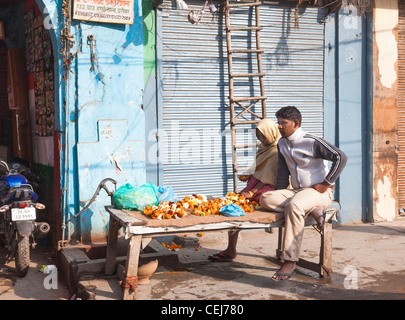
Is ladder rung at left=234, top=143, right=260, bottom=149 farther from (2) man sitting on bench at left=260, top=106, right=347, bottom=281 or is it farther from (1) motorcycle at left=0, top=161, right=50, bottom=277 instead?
(1) motorcycle at left=0, top=161, right=50, bottom=277

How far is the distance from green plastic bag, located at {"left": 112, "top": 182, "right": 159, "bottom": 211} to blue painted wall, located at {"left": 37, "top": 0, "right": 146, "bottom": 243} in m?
1.45

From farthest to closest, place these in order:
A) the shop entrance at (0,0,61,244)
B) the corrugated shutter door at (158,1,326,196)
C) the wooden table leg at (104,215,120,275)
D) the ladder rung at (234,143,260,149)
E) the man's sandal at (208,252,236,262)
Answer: the ladder rung at (234,143,260,149) → the corrugated shutter door at (158,1,326,196) → the shop entrance at (0,0,61,244) → the man's sandal at (208,252,236,262) → the wooden table leg at (104,215,120,275)

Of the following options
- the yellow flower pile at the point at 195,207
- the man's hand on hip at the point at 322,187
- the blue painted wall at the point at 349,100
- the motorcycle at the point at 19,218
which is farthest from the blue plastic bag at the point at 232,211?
the blue painted wall at the point at 349,100

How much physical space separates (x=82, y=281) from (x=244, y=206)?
190cm

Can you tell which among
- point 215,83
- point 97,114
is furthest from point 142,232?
point 215,83

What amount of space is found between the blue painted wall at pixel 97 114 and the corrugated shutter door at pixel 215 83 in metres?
0.72

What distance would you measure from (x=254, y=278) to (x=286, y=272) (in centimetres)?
40

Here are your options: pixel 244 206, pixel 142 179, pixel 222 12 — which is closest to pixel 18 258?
pixel 142 179

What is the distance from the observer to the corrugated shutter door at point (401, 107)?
8.95 m

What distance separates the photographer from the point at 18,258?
5.99m

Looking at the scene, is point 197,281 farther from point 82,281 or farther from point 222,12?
point 222,12

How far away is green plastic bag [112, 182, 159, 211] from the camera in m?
5.39

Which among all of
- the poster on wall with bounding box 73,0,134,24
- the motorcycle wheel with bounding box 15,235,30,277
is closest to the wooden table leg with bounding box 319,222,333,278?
the motorcycle wheel with bounding box 15,235,30,277

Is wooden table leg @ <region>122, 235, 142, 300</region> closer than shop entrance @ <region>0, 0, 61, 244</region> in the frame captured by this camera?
Yes
